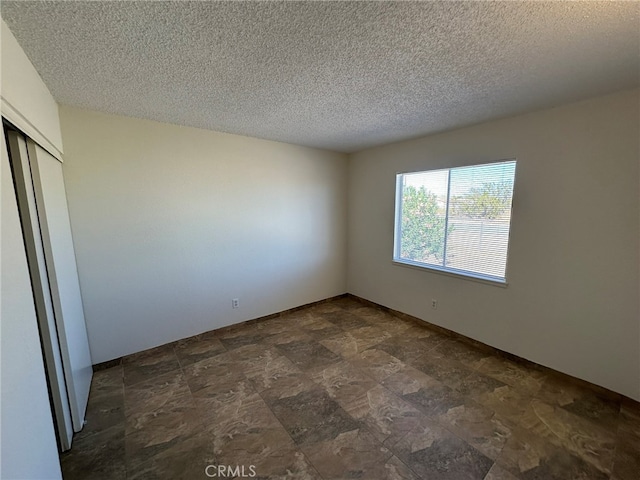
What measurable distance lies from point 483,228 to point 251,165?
287cm

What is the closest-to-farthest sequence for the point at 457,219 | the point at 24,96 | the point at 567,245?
the point at 24,96 → the point at 567,245 → the point at 457,219

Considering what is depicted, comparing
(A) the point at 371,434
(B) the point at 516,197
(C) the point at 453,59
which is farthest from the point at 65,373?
(B) the point at 516,197

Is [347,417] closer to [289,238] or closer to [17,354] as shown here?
[17,354]

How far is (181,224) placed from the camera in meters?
2.86

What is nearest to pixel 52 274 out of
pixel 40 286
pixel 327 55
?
pixel 40 286

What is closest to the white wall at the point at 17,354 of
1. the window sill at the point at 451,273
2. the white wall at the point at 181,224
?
the white wall at the point at 181,224

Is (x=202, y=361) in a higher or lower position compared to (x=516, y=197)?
lower

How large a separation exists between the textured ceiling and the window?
75cm

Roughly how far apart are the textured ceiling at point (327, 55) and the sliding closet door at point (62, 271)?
649mm

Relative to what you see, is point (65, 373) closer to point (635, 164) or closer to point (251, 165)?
point (251, 165)

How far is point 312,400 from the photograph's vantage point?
213 centimetres

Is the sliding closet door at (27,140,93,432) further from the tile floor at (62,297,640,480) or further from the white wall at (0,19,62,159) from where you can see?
the tile floor at (62,297,640,480)

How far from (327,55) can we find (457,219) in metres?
2.39

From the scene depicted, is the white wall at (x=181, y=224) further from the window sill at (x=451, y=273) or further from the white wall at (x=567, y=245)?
the white wall at (x=567, y=245)
